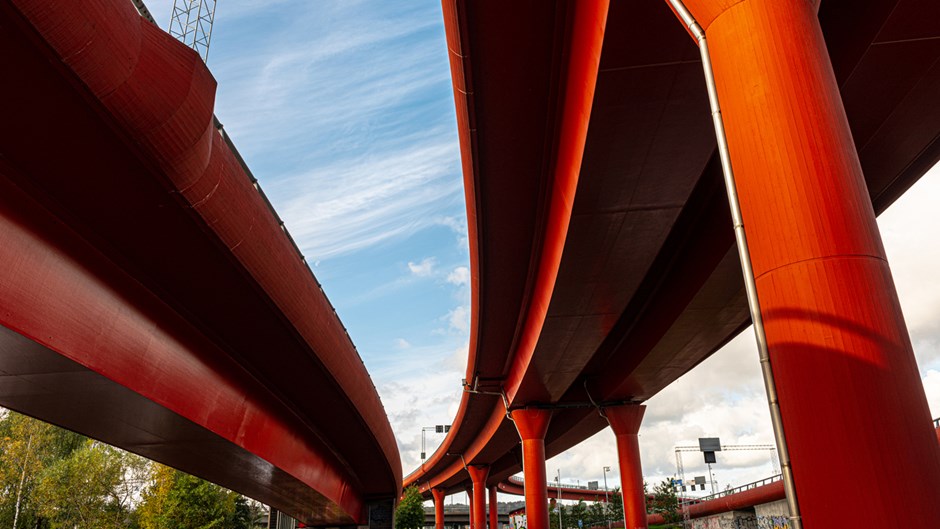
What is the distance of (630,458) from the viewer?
29.2 meters

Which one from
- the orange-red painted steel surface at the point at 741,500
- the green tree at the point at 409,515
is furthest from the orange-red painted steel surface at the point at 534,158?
the green tree at the point at 409,515

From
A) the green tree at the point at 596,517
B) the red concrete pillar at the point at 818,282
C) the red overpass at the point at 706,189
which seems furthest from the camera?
the green tree at the point at 596,517

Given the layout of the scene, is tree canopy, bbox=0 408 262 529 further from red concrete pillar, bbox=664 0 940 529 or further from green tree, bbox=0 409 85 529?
red concrete pillar, bbox=664 0 940 529

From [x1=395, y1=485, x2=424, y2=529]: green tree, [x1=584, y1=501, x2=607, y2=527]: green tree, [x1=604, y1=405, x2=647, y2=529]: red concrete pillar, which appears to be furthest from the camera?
[x1=584, y1=501, x2=607, y2=527]: green tree

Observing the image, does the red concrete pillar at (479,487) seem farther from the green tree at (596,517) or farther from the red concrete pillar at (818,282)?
the red concrete pillar at (818,282)

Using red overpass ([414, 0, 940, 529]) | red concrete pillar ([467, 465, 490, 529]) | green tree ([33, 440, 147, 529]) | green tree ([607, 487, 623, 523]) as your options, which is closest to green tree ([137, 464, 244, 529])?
green tree ([33, 440, 147, 529])

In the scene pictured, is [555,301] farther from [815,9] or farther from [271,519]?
[271,519]

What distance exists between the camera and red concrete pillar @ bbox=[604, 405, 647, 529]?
28.0 m

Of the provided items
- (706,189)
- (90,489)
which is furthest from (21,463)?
(706,189)

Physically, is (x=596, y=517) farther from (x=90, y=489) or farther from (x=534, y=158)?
(x=534, y=158)

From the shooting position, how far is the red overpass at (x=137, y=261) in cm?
746

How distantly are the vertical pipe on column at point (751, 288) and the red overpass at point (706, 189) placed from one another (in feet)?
0.53

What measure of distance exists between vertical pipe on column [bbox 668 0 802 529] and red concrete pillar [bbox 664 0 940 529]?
0.11 metres

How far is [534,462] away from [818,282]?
87.3 feet
